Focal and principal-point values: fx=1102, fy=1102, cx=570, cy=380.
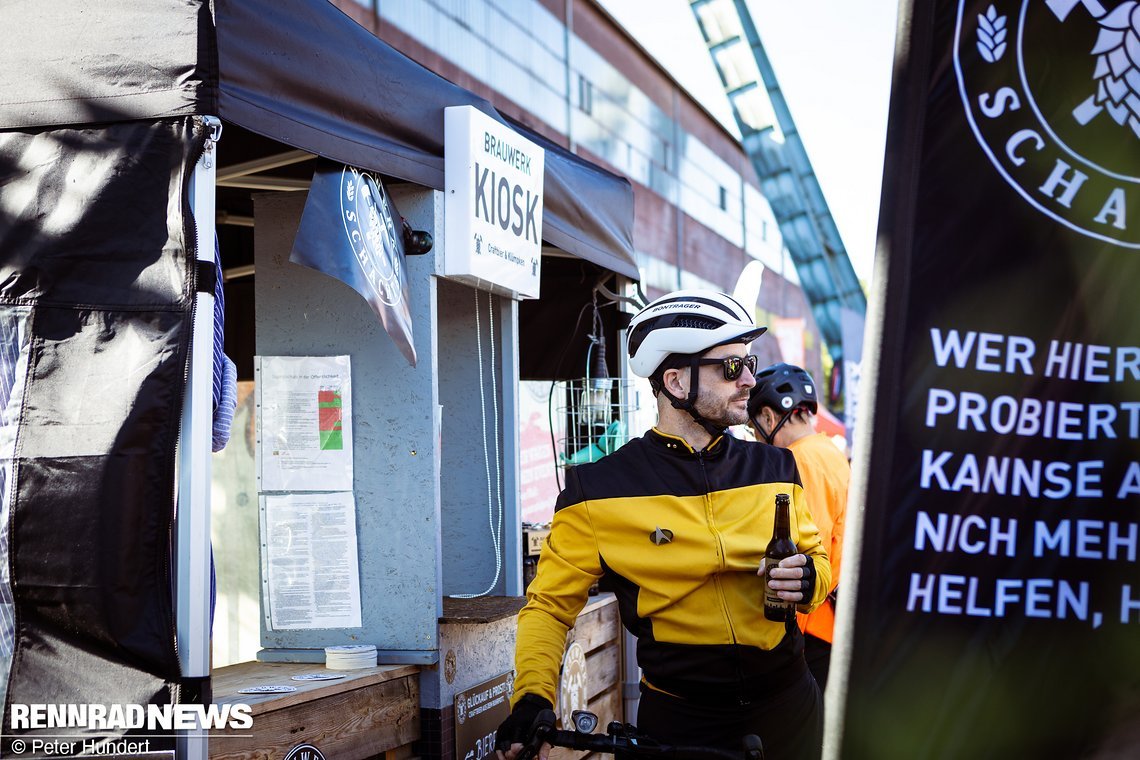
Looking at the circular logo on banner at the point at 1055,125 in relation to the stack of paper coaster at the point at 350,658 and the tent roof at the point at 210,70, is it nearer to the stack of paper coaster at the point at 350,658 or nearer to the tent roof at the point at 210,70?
the tent roof at the point at 210,70

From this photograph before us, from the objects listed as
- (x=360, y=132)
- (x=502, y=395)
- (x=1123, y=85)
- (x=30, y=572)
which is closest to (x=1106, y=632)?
(x=1123, y=85)

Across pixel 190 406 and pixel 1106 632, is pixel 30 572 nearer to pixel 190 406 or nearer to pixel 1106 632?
pixel 190 406

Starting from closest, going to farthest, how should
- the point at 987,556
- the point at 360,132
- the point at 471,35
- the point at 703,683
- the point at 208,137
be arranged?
1. the point at 987,556
2. the point at 703,683
3. the point at 208,137
4. the point at 360,132
5. the point at 471,35

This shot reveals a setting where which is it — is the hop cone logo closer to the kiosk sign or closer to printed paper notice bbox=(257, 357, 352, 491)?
the kiosk sign

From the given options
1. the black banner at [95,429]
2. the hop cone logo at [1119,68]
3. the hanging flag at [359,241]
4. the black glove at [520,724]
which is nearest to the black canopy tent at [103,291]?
the black banner at [95,429]

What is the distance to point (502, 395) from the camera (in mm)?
5664

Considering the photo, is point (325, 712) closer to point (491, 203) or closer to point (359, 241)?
point (359, 241)

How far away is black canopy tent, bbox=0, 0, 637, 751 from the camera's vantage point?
3070 millimetres

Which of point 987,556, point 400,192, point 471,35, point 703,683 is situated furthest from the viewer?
point 471,35

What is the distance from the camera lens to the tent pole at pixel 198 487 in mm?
3096

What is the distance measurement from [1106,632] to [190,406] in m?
2.44

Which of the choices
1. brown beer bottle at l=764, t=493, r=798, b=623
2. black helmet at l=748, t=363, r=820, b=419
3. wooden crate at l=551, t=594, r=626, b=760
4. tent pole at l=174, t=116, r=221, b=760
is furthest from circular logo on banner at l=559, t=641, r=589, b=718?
brown beer bottle at l=764, t=493, r=798, b=623

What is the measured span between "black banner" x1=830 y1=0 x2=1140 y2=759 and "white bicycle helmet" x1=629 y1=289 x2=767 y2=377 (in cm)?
154

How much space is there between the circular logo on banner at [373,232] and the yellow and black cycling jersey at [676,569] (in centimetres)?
131
